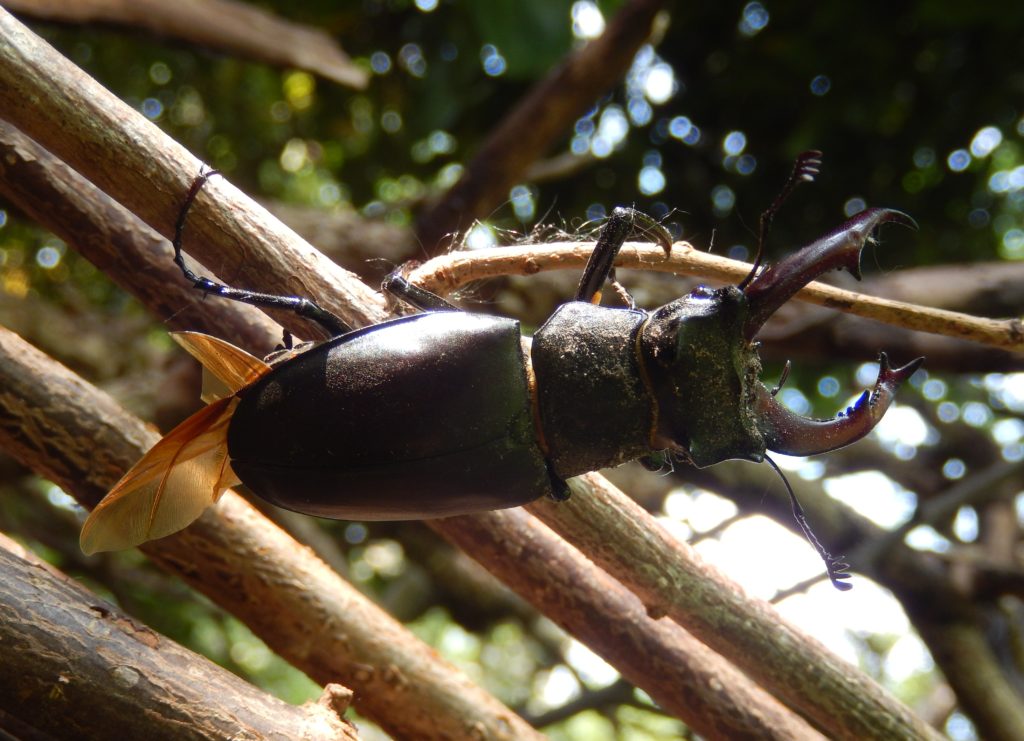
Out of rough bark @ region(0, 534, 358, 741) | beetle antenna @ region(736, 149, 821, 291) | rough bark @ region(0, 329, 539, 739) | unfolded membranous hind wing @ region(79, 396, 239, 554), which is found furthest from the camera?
rough bark @ region(0, 329, 539, 739)

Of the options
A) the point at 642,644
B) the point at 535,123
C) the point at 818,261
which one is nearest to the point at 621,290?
the point at 818,261

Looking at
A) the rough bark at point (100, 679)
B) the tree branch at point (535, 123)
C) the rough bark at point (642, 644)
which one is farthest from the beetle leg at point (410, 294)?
the tree branch at point (535, 123)

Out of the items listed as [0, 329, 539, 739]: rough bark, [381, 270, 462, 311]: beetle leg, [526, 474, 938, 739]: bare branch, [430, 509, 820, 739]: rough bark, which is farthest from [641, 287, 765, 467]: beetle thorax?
[0, 329, 539, 739]: rough bark

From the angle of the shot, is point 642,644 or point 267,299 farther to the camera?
point 642,644

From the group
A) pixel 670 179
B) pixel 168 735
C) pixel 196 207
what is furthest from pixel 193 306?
pixel 670 179

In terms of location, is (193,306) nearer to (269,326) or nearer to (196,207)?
(269,326)

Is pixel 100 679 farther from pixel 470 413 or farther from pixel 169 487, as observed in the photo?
pixel 470 413

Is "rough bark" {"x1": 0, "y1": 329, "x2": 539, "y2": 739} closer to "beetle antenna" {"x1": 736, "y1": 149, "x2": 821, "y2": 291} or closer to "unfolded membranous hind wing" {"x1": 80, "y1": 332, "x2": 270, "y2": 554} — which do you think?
"unfolded membranous hind wing" {"x1": 80, "y1": 332, "x2": 270, "y2": 554}
